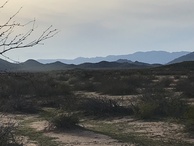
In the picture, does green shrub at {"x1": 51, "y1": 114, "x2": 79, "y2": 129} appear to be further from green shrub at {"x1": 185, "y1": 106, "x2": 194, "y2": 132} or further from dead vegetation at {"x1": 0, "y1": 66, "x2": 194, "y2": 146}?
green shrub at {"x1": 185, "y1": 106, "x2": 194, "y2": 132}

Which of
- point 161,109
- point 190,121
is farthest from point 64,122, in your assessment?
point 161,109

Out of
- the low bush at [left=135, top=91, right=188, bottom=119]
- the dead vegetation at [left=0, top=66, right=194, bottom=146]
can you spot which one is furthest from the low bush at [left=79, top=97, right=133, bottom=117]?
Answer: the low bush at [left=135, top=91, right=188, bottom=119]

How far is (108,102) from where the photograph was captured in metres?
20.9

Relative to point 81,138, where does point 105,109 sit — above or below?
above

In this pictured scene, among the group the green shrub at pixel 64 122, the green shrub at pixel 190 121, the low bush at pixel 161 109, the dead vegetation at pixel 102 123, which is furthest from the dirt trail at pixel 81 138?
the low bush at pixel 161 109

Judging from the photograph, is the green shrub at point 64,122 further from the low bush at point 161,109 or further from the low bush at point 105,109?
the low bush at point 105,109

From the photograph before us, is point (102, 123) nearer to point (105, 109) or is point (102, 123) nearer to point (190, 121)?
point (105, 109)

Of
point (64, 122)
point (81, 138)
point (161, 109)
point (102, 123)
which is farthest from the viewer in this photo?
point (161, 109)

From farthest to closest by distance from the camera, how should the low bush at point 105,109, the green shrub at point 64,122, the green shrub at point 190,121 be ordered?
1. the low bush at point 105,109
2. the green shrub at point 64,122
3. the green shrub at point 190,121

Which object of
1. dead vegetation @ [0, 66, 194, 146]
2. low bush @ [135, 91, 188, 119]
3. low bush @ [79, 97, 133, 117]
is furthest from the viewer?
low bush @ [79, 97, 133, 117]

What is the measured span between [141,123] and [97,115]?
3244 mm

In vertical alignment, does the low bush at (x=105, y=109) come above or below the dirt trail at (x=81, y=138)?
above

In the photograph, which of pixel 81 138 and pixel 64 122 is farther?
pixel 64 122

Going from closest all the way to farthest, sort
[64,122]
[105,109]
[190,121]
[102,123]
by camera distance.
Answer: [190,121] < [64,122] < [102,123] < [105,109]
